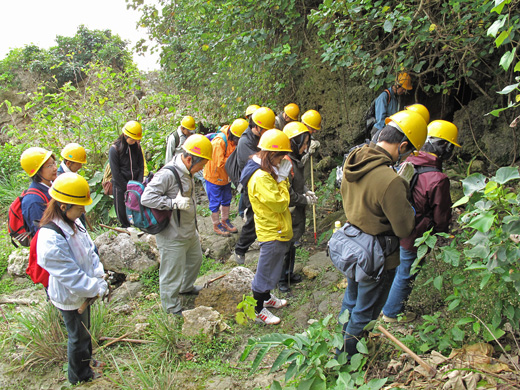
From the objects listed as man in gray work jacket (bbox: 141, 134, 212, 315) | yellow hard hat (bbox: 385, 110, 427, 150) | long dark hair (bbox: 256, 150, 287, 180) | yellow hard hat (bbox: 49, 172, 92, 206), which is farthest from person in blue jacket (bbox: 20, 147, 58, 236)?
yellow hard hat (bbox: 385, 110, 427, 150)

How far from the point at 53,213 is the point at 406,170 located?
9.47 feet

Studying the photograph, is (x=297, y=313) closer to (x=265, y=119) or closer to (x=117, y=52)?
(x=265, y=119)

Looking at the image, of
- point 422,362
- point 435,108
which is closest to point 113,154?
point 422,362

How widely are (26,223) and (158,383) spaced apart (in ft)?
6.57

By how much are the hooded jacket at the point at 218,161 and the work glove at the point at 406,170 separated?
3.47m

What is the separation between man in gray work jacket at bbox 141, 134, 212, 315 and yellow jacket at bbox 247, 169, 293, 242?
2.13 ft

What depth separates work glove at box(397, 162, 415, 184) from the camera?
9.90 feet

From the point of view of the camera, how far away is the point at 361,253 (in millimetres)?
2521

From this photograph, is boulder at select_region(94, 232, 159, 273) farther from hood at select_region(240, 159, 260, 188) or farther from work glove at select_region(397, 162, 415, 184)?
work glove at select_region(397, 162, 415, 184)

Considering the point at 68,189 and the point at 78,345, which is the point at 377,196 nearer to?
the point at 68,189

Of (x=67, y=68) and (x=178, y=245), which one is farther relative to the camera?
(x=67, y=68)

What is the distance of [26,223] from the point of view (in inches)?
141

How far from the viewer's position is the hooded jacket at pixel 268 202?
3574 mm

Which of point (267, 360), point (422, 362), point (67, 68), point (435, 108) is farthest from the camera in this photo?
point (67, 68)
